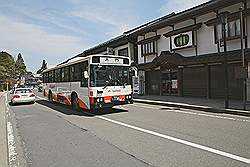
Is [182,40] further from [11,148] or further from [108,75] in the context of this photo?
[11,148]

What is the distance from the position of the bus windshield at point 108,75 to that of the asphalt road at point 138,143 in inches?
109

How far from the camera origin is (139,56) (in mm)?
27359

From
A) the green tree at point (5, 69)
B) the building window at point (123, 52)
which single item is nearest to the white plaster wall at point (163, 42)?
the building window at point (123, 52)

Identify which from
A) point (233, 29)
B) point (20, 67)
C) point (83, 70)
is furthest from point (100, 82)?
point (20, 67)

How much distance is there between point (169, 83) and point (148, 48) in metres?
4.27

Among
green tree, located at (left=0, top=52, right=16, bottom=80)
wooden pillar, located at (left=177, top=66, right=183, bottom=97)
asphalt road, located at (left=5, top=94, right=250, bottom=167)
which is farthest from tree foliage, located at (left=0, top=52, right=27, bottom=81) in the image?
asphalt road, located at (left=5, top=94, right=250, bottom=167)

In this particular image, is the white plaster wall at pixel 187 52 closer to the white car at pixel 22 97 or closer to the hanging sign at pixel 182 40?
the hanging sign at pixel 182 40

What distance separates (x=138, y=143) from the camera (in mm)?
7312

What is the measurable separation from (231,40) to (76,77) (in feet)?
32.3

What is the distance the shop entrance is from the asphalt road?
1188 cm

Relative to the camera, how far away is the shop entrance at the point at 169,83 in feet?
74.2

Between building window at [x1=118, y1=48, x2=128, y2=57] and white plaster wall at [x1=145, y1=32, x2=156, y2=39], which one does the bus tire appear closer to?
white plaster wall at [x1=145, y1=32, x2=156, y2=39]

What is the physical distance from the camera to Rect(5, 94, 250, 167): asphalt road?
575cm

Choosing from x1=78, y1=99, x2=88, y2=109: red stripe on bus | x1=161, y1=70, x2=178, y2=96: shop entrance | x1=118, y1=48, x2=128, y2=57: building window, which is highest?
x1=118, y1=48, x2=128, y2=57: building window
